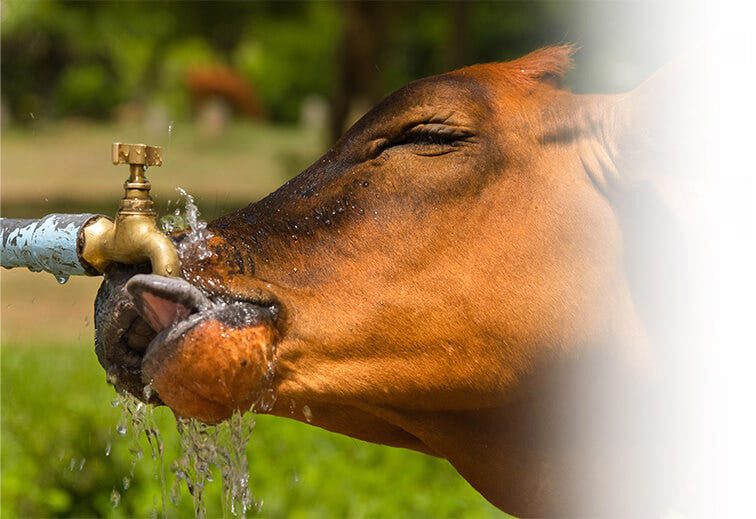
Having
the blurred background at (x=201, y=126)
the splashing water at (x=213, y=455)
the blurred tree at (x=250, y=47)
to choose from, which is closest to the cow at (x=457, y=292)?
the splashing water at (x=213, y=455)

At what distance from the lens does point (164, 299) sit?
2.46 meters

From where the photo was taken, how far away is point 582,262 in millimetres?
2684

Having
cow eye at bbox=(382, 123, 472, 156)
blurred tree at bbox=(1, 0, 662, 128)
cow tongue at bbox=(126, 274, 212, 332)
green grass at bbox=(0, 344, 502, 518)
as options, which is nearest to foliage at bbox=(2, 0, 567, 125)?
blurred tree at bbox=(1, 0, 662, 128)

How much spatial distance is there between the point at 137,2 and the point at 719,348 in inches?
580

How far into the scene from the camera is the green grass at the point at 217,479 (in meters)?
5.27

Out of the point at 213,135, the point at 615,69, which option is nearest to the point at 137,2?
the point at 213,135

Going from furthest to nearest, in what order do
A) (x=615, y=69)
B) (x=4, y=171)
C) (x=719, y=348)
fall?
(x=4, y=171) < (x=615, y=69) < (x=719, y=348)

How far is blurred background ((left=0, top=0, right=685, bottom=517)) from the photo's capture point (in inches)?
209

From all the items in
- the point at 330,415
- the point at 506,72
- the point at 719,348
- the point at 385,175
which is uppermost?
the point at 506,72

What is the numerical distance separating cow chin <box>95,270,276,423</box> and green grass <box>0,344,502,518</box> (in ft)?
8.35

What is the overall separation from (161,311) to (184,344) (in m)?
0.09

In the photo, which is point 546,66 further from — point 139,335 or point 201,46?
point 201,46

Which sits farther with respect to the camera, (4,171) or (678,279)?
(4,171)

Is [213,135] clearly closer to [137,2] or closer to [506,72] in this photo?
[137,2]
